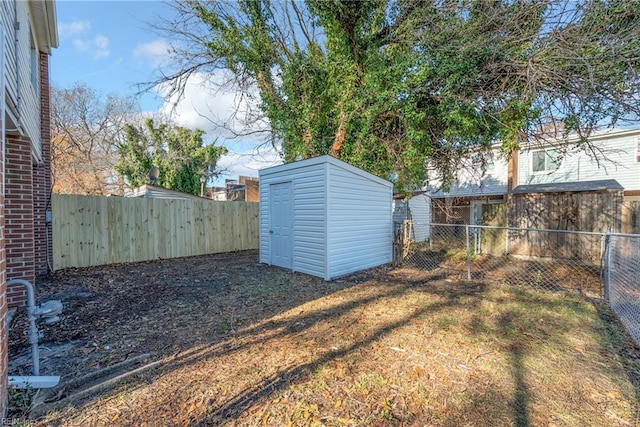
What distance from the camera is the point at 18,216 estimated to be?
14.3 feet

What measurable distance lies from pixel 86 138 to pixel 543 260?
23866 mm

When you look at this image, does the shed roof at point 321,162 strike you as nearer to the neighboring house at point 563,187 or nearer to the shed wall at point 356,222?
the shed wall at point 356,222

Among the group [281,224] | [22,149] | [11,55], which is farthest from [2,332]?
[281,224]

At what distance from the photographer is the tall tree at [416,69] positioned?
5.57 metres

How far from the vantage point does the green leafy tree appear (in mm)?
17594

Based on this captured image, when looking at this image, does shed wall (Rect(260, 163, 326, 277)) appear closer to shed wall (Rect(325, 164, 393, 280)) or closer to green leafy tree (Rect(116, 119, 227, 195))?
shed wall (Rect(325, 164, 393, 280))

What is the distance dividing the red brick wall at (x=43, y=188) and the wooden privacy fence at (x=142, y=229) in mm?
218

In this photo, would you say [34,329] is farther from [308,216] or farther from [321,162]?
[321,162]

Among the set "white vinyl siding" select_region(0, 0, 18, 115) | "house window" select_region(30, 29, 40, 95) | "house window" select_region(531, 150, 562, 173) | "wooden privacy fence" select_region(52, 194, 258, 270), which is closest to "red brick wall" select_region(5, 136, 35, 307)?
"white vinyl siding" select_region(0, 0, 18, 115)

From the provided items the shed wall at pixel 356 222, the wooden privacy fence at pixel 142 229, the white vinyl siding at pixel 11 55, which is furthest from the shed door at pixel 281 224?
the white vinyl siding at pixel 11 55

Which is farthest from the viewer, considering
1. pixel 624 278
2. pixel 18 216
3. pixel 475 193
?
pixel 475 193

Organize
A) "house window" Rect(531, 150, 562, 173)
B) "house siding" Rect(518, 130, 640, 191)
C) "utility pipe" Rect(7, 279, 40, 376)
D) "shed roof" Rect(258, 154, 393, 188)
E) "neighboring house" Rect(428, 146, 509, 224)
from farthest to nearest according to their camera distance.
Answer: "neighboring house" Rect(428, 146, 509, 224), "house window" Rect(531, 150, 562, 173), "house siding" Rect(518, 130, 640, 191), "shed roof" Rect(258, 154, 393, 188), "utility pipe" Rect(7, 279, 40, 376)

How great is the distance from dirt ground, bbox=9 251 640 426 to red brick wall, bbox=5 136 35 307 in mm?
719

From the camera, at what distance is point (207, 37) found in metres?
8.31
